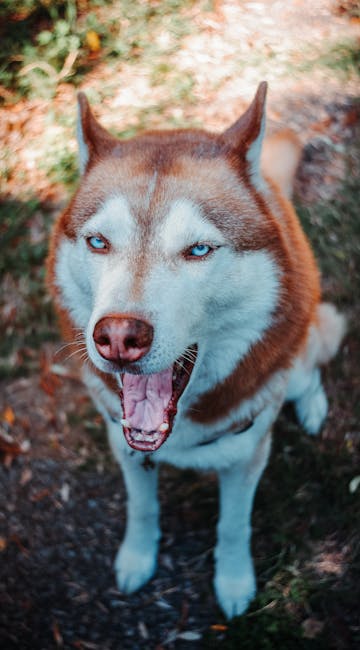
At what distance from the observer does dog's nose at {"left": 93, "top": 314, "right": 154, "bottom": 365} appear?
5.40 ft

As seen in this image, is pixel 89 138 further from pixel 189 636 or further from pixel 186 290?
pixel 189 636

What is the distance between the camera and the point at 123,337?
164 centimetres

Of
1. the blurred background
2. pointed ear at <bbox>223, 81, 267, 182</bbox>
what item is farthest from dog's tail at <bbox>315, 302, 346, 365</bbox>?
pointed ear at <bbox>223, 81, 267, 182</bbox>

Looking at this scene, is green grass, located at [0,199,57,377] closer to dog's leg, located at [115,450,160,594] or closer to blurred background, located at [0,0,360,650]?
blurred background, located at [0,0,360,650]

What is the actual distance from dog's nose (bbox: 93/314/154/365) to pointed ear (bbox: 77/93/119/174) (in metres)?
0.78

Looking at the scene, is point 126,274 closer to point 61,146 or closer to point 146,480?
point 146,480

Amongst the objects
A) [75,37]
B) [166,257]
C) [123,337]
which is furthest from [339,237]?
[123,337]

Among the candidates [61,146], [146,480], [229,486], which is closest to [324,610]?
[229,486]

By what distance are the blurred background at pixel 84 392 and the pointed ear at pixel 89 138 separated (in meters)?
1.84

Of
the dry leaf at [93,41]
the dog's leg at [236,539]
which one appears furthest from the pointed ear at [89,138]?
the dry leaf at [93,41]

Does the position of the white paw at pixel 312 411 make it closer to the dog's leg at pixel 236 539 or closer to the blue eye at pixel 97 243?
the dog's leg at pixel 236 539

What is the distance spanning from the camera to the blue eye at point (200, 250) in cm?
185

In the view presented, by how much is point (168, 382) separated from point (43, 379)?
6.26 ft

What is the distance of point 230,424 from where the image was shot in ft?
7.52
